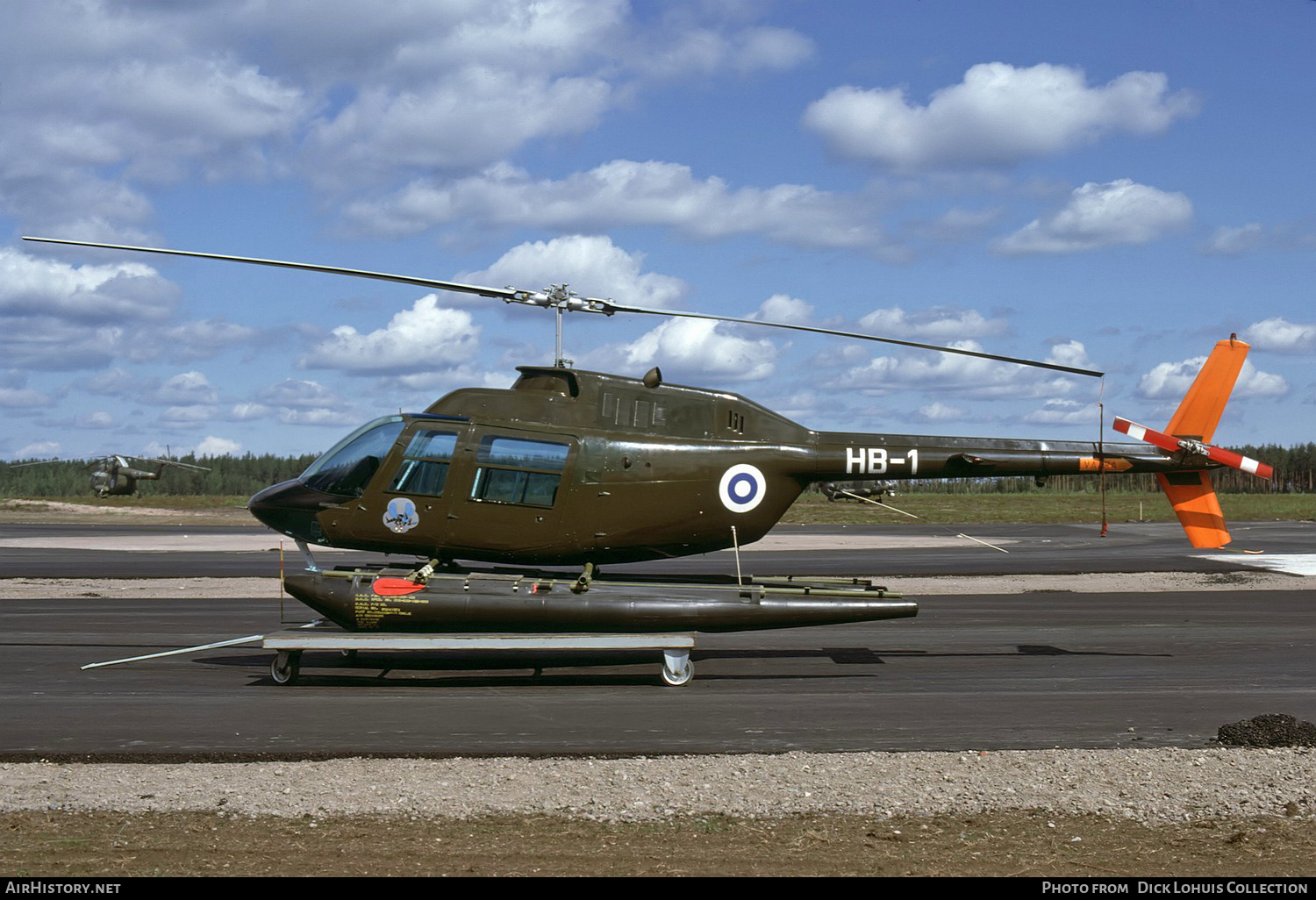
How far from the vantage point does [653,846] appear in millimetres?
6359

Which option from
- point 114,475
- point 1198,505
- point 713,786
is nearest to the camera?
point 713,786

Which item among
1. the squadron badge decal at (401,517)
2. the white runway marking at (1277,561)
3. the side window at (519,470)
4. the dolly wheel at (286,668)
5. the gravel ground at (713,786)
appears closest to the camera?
the gravel ground at (713,786)

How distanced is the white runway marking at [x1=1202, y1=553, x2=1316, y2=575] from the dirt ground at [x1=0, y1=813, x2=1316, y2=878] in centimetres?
2242

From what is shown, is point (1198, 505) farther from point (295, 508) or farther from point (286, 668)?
point (286, 668)

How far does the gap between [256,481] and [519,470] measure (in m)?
98.9

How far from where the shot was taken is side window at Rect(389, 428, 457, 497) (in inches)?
495

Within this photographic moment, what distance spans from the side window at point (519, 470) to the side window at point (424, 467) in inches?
15.7

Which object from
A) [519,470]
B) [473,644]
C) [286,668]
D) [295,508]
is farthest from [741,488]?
[286,668]

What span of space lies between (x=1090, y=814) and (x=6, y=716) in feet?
32.4

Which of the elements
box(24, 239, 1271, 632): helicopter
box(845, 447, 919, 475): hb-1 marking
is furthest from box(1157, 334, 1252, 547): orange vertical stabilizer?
box(845, 447, 919, 475): hb-1 marking

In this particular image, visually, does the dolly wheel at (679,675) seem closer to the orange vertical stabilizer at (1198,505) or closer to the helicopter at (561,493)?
the helicopter at (561,493)

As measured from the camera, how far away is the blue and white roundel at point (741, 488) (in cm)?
1318

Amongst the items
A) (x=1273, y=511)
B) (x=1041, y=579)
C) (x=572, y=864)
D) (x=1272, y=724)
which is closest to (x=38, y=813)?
(x=572, y=864)

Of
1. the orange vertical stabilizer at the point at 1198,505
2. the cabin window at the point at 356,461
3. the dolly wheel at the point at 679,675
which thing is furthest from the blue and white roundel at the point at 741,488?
the orange vertical stabilizer at the point at 1198,505
